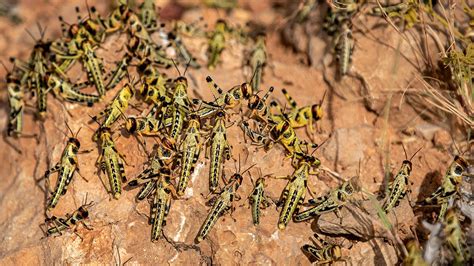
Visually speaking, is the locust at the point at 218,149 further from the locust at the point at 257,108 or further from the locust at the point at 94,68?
the locust at the point at 94,68

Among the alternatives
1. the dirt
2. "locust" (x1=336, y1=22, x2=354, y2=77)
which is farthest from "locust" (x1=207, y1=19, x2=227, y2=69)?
"locust" (x1=336, y1=22, x2=354, y2=77)

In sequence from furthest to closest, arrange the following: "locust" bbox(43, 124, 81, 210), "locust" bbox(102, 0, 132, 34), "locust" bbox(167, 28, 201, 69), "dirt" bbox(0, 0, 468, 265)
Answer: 1. "locust" bbox(167, 28, 201, 69)
2. "locust" bbox(102, 0, 132, 34)
3. "locust" bbox(43, 124, 81, 210)
4. "dirt" bbox(0, 0, 468, 265)

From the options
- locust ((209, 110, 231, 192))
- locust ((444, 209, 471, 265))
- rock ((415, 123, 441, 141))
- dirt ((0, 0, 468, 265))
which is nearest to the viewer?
locust ((444, 209, 471, 265))

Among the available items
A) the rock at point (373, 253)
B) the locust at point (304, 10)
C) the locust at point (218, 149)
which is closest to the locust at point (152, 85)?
the locust at point (218, 149)

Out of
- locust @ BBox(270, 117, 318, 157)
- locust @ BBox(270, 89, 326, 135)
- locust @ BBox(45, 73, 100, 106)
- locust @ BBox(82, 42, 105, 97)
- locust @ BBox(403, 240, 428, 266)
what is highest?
locust @ BBox(82, 42, 105, 97)

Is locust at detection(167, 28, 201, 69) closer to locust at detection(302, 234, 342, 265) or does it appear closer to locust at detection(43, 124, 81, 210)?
locust at detection(43, 124, 81, 210)

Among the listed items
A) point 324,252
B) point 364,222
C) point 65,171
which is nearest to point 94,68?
point 65,171

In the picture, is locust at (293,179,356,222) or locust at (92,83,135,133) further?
locust at (92,83,135,133)
